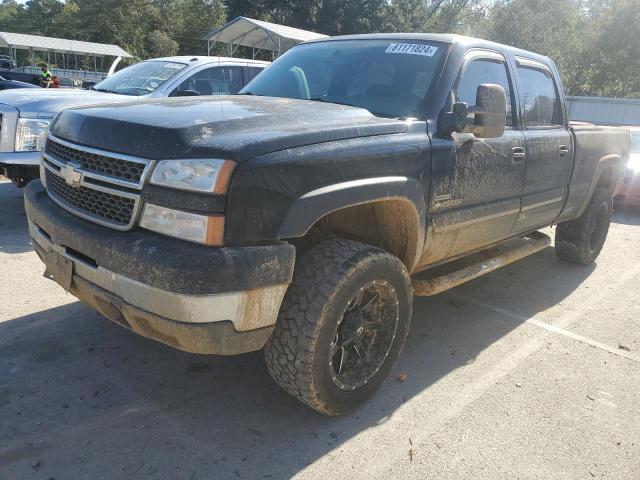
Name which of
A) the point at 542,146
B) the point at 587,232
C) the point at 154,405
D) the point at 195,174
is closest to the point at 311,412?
the point at 154,405

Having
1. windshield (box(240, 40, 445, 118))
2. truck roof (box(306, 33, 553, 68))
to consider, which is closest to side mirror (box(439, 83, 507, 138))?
windshield (box(240, 40, 445, 118))

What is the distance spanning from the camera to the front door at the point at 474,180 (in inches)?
121

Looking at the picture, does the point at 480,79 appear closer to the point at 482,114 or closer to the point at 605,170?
the point at 482,114

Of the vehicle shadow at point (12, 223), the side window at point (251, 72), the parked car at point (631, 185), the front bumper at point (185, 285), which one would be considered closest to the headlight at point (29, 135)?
the vehicle shadow at point (12, 223)

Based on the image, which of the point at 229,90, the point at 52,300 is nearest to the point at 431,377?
the point at 52,300

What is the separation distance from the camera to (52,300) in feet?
12.9

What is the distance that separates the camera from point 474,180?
3.27m

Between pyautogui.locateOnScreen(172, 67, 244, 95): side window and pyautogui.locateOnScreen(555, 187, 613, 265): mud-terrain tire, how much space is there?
13.6ft

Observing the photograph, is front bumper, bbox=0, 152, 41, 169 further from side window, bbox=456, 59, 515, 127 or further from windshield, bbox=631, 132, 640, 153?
windshield, bbox=631, 132, 640, 153

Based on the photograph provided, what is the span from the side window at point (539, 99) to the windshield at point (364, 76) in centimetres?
113

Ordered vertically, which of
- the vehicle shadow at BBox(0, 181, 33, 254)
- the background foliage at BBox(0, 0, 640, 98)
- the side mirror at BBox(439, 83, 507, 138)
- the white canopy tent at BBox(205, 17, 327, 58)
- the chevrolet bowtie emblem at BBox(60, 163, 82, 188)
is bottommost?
the vehicle shadow at BBox(0, 181, 33, 254)

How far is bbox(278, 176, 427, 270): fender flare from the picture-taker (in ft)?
7.36

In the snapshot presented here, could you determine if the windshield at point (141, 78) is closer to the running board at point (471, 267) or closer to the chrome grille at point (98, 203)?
the chrome grille at point (98, 203)

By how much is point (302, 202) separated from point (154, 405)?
138 cm
